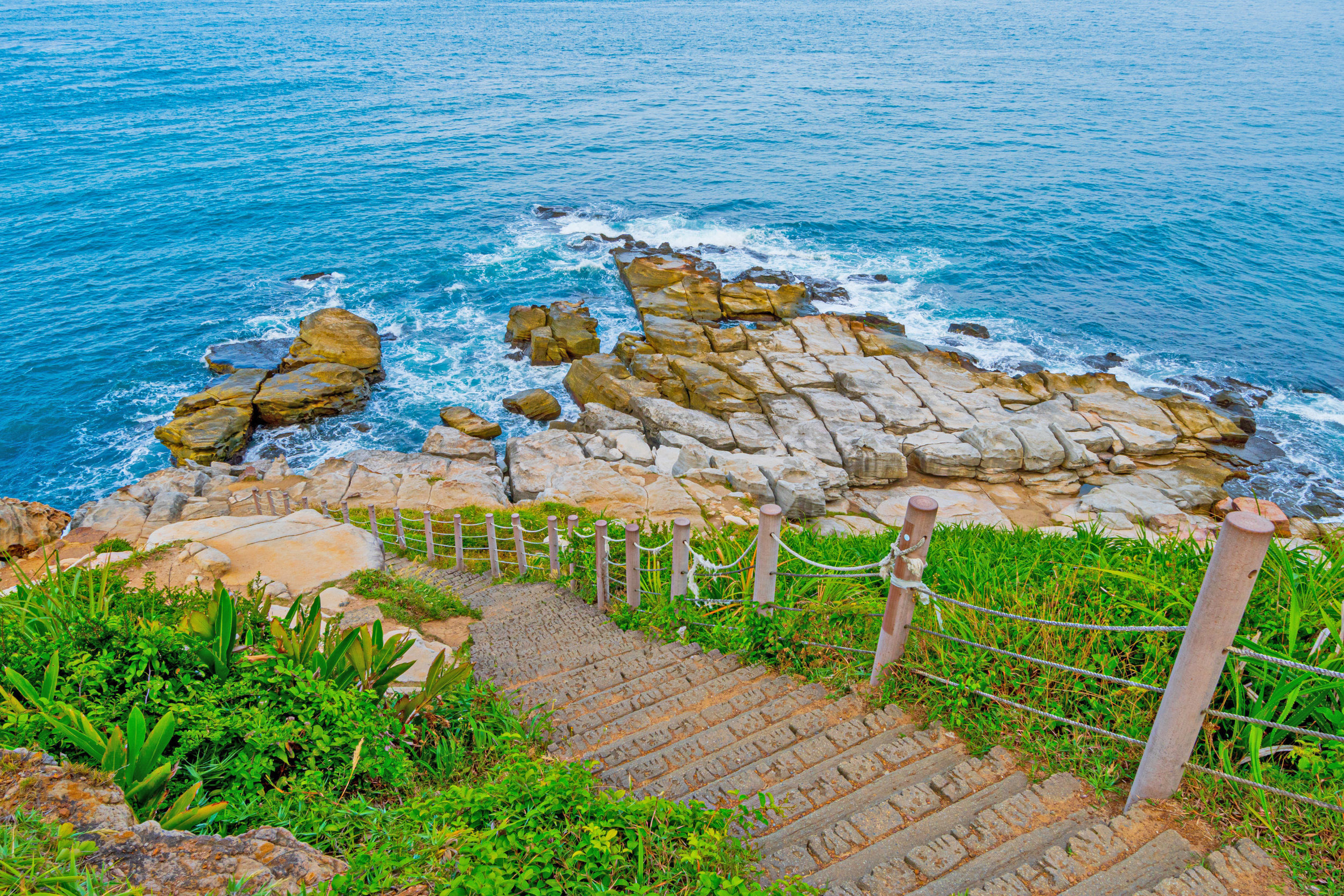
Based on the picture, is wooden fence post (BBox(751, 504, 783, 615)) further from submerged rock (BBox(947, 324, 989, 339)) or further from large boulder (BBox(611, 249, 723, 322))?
submerged rock (BBox(947, 324, 989, 339))

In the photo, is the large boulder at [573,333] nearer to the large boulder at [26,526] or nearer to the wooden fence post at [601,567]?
the large boulder at [26,526]

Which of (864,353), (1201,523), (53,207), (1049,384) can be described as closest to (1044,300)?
(1049,384)

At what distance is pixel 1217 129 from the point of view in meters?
53.2

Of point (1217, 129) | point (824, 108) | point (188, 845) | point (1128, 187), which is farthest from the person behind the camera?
point (824, 108)

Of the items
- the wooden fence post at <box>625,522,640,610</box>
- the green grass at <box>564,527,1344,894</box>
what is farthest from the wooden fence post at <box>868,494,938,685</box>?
the wooden fence post at <box>625,522,640,610</box>

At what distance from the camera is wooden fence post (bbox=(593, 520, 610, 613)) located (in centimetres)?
866

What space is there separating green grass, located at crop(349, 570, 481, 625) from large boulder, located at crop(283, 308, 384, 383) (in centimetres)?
1816

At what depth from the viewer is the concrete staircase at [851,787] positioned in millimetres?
3934

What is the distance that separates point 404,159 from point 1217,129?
56037mm

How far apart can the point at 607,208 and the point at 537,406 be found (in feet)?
66.6

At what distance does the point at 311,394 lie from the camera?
25.3 meters

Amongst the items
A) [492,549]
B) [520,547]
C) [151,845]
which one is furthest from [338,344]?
[151,845]

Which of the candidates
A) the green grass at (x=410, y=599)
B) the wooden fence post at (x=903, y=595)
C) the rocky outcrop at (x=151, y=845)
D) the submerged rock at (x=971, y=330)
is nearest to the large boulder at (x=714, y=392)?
the submerged rock at (x=971, y=330)

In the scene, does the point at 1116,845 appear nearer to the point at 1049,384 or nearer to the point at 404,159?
the point at 1049,384
